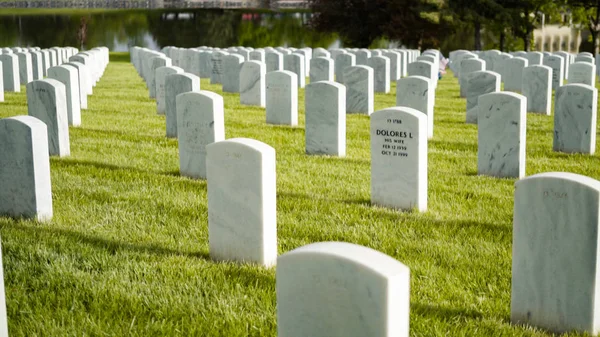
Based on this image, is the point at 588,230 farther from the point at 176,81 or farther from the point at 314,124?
the point at 176,81

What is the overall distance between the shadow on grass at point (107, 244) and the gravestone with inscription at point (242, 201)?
315 mm

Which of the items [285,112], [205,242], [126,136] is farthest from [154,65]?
[205,242]

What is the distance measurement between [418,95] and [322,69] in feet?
21.1

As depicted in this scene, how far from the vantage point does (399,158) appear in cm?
740

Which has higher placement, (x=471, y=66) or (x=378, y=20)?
(x=378, y=20)

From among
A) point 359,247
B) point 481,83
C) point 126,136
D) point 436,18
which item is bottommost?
point 126,136

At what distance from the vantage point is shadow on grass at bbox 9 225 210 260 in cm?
611

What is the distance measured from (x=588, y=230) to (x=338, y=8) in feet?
122

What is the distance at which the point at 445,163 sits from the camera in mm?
10016

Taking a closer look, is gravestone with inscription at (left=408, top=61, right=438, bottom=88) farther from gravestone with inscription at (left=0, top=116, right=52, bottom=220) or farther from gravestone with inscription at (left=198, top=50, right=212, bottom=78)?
gravestone with inscription at (left=0, top=116, right=52, bottom=220)

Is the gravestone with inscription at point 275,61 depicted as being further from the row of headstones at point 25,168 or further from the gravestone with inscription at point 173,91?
the row of headstones at point 25,168

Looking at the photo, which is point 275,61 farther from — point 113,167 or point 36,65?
point 113,167

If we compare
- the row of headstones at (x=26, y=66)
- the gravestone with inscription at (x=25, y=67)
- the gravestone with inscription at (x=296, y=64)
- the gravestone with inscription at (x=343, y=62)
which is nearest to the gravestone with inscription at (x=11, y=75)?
the row of headstones at (x=26, y=66)

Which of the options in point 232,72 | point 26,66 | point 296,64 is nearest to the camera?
point 232,72
